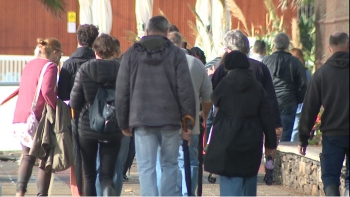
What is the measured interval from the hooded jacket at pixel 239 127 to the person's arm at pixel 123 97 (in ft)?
2.50

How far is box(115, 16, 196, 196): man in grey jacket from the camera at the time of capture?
692cm

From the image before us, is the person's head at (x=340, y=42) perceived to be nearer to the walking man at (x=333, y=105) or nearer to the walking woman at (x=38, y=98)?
the walking man at (x=333, y=105)

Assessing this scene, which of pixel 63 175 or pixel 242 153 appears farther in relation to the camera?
pixel 63 175

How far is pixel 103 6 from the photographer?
69.5ft

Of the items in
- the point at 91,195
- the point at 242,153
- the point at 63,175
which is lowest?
the point at 63,175

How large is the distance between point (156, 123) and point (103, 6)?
47.9 feet

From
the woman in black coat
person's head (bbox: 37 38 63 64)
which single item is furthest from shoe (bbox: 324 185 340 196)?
person's head (bbox: 37 38 63 64)

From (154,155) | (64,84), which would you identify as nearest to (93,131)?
(154,155)

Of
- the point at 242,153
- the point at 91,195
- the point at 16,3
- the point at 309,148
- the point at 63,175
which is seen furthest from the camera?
the point at 16,3

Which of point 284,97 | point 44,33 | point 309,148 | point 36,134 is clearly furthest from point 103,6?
point 36,134

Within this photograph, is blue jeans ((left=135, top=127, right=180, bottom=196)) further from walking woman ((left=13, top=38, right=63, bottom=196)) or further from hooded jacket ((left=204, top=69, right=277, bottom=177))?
walking woman ((left=13, top=38, right=63, bottom=196))

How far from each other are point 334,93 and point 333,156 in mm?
544

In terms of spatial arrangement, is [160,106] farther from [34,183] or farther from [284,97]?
[284,97]

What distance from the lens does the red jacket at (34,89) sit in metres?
8.05
